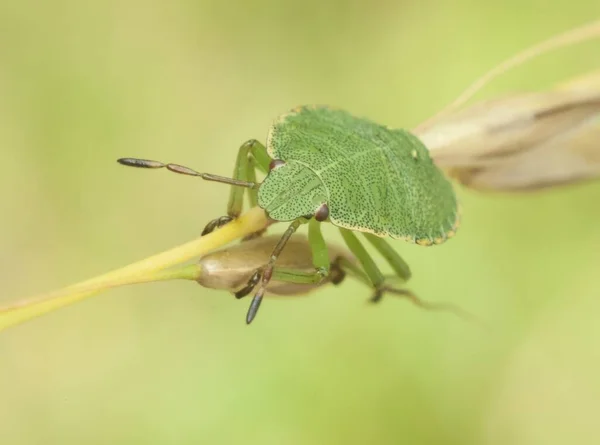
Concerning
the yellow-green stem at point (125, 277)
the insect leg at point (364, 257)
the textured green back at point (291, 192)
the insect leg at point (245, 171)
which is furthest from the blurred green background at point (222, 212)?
the yellow-green stem at point (125, 277)

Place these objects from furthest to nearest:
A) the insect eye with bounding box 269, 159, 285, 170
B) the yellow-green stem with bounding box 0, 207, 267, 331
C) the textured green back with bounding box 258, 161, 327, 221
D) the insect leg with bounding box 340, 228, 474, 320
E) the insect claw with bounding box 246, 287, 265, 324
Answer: the insect leg with bounding box 340, 228, 474, 320 < the insect eye with bounding box 269, 159, 285, 170 < the textured green back with bounding box 258, 161, 327, 221 < the insect claw with bounding box 246, 287, 265, 324 < the yellow-green stem with bounding box 0, 207, 267, 331

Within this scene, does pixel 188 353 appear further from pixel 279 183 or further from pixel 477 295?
pixel 279 183

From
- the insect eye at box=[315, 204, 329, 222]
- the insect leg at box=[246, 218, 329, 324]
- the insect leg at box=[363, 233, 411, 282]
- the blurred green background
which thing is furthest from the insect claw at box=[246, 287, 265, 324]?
the blurred green background

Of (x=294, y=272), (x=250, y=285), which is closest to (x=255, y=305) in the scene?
(x=250, y=285)

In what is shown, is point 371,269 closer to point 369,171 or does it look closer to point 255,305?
point 369,171

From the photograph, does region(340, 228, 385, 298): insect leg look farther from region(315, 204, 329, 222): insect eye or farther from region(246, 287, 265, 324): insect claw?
region(246, 287, 265, 324): insect claw

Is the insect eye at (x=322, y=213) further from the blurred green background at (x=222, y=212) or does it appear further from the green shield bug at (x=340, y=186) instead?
the blurred green background at (x=222, y=212)

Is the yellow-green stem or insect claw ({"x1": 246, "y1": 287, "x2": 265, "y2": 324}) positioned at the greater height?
the yellow-green stem
